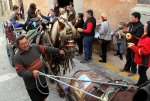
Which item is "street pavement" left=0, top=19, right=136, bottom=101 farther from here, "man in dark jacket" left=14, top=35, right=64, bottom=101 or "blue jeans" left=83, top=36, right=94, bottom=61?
"man in dark jacket" left=14, top=35, right=64, bottom=101

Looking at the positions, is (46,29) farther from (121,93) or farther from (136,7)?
(136,7)

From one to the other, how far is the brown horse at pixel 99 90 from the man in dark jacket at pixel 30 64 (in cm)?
72

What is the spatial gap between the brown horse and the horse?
1001mm

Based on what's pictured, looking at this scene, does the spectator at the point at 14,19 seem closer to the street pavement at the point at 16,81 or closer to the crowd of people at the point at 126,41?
the crowd of people at the point at 126,41

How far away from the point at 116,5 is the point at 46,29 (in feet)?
11.8

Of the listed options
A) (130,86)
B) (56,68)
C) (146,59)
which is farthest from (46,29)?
(130,86)

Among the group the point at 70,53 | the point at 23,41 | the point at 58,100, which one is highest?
the point at 23,41

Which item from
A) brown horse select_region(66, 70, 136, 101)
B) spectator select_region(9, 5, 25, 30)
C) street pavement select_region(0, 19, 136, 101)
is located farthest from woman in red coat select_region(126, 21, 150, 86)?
spectator select_region(9, 5, 25, 30)

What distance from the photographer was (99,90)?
9.02 ft

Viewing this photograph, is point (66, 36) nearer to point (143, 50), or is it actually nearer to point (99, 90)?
point (143, 50)

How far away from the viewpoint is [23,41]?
3.51 metres

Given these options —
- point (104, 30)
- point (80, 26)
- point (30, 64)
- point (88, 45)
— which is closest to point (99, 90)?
point (30, 64)

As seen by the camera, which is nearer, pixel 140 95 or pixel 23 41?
pixel 140 95

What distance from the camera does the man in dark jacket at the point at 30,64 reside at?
352 cm
